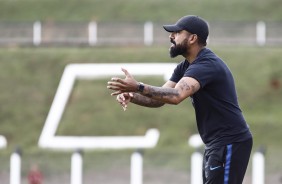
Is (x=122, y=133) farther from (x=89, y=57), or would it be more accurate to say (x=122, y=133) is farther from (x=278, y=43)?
(x=278, y=43)

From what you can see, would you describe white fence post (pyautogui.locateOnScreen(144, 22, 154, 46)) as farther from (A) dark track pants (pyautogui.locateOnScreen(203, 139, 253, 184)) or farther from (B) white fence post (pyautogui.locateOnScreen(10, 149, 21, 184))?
(A) dark track pants (pyautogui.locateOnScreen(203, 139, 253, 184))

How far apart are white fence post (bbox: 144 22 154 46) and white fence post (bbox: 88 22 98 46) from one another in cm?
174

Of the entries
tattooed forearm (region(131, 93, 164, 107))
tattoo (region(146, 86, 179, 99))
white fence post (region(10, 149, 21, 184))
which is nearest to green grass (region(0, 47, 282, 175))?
white fence post (region(10, 149, 21, 184))

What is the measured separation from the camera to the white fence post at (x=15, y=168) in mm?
19594

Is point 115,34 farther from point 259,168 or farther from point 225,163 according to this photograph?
point 225,163

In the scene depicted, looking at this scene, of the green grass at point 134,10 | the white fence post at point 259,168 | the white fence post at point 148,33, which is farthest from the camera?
the green grass at point 134,10

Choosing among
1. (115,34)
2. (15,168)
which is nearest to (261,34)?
(115,34)

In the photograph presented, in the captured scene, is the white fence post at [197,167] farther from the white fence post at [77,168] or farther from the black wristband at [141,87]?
the black wristband at [141,87]

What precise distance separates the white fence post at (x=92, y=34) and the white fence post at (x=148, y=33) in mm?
1741

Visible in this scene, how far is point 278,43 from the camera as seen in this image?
33.3m

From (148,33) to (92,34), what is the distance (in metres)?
1.96

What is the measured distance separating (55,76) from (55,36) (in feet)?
8.61

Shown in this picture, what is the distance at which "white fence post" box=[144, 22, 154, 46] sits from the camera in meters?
33.6

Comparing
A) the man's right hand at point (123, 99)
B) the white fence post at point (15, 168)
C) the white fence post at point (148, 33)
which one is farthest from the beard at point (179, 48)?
the white fence post at point (148, 33)
